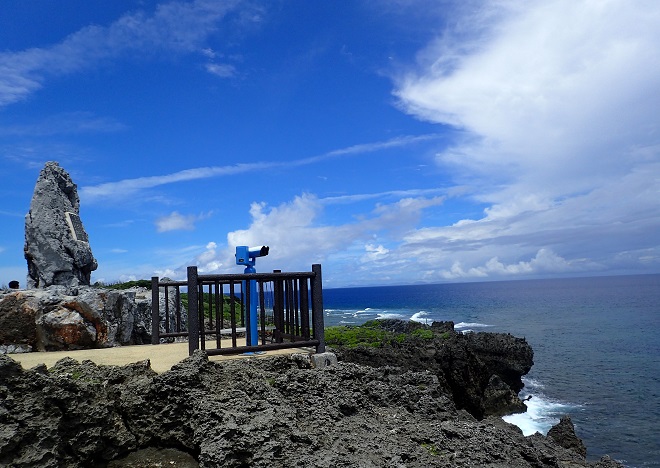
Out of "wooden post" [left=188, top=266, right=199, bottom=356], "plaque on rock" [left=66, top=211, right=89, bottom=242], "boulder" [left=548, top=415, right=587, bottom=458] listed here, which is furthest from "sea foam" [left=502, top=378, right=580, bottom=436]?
"plaque on rock" [left=66, top=211, right=89, bottom=242]

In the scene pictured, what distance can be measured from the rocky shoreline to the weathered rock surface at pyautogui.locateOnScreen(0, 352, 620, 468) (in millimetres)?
12

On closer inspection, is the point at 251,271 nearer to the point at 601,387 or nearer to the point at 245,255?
the point at 245,255

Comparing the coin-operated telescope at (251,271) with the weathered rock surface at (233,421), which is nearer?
the weathered rock surface at (233,421)

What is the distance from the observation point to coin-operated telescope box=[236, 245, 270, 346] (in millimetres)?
8133

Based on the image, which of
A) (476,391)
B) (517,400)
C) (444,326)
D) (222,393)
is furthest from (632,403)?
(222,393)

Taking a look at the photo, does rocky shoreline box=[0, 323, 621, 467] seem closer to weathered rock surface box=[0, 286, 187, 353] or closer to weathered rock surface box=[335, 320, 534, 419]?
weathered rock surface box=[0, 286, 187, 353]

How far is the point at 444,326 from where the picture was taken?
42062 millimetres

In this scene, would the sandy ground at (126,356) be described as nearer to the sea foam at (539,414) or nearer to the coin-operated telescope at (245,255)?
the coin-operated telescope at (245,255)

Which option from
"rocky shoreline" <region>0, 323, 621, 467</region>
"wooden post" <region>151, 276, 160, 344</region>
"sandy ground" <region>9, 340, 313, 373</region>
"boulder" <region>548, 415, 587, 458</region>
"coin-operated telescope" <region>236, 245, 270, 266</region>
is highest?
"coin-operated telescope" <region>236, 245, 270, 266</region>

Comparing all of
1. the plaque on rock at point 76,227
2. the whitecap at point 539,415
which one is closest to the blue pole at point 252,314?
the plaque on rock at point 76,227

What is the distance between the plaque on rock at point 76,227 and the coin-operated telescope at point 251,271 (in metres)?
7.55

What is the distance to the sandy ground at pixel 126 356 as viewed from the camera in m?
7.48

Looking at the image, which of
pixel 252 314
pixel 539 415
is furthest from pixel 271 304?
pixel 539 415

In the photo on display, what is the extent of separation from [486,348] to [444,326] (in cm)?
1364
